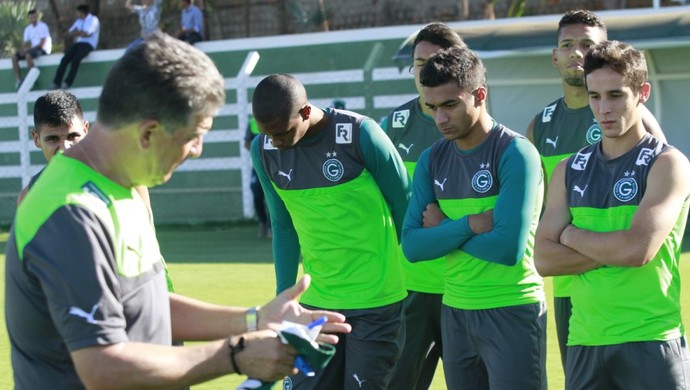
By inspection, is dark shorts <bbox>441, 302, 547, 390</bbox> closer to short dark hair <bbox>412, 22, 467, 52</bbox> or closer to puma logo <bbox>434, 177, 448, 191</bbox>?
puma logo <bbox>434, 177, 448, 191</bbox>

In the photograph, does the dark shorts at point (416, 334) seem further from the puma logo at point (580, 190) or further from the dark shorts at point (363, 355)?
the puma logo at point (580, 190)

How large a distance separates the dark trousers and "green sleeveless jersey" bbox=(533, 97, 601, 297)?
1527 centimetres

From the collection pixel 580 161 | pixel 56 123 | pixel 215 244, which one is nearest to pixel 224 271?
pixel 215 244

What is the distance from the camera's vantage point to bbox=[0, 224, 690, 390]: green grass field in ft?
27.2

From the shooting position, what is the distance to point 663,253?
186 inches

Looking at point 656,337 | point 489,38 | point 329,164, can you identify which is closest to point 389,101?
point 489,38

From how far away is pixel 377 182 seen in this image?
19.1ft

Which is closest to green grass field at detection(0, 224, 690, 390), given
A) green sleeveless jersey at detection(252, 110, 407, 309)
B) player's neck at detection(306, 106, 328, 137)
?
green sleeveless jersey at detection(252, 110, 407, 309)

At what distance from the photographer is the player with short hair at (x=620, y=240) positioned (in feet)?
15.1

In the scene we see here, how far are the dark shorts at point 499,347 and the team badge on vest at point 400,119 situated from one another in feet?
4.97

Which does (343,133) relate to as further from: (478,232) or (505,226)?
(505,226)

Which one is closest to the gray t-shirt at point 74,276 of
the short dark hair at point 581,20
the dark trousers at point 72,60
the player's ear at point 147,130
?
the player's ear at point 147,130

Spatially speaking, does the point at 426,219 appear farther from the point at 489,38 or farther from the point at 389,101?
the point at 389,101

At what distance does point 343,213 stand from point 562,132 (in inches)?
57.6
